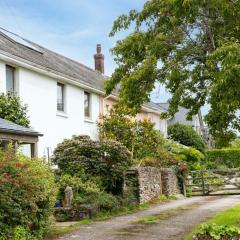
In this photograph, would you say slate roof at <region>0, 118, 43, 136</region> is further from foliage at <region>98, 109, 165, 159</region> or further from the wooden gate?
the wooden gate

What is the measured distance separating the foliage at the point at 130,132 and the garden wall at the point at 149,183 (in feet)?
7.13

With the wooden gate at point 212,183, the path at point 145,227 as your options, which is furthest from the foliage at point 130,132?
the path at point 145,227

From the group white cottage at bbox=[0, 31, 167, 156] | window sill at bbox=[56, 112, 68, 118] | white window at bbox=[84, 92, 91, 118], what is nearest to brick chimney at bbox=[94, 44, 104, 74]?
white cottage at bbox=[0, 31, 167, 156]

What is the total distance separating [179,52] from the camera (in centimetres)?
1677

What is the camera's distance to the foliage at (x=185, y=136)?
163 feet

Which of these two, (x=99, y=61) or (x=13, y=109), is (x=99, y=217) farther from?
(x=99, y=61)

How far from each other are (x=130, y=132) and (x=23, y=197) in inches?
750

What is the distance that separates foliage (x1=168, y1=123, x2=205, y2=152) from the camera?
49781mm

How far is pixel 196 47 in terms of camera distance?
1659 centimetres

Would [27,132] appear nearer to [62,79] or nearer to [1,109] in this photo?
[1,109]

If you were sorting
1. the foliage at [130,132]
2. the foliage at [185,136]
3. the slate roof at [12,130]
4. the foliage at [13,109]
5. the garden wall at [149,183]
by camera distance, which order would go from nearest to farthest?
the slate roof at [12,130], the foliage at [13,109], the garden wall at [149,183], the foliage at [130,132], the foliage at [185,136]

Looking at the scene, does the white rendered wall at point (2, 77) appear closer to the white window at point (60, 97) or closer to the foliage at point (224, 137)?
the white window at point (60, 97)

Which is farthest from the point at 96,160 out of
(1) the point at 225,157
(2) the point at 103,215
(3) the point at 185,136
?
(1) the point at 225,157

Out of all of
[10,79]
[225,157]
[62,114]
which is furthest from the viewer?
[225,157]
